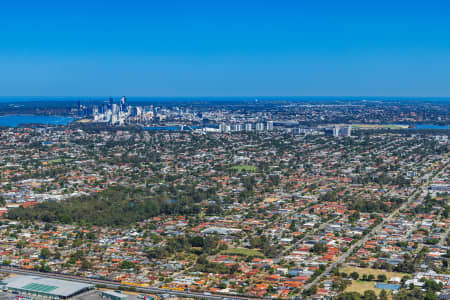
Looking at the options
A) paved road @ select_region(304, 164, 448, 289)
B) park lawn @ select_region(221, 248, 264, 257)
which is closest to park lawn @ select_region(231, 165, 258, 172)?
paved road @ select_region(304, 164, 448, 289)

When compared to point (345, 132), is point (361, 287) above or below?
below

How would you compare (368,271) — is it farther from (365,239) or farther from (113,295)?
(113,295)

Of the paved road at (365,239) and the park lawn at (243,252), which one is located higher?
the paved road at (365,239)

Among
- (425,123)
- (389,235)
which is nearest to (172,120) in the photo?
(425,123)

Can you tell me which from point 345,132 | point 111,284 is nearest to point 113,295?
point 111,284

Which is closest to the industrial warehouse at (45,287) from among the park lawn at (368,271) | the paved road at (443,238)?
the park lawn at (368,271)

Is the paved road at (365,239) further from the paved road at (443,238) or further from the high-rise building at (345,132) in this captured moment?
the high-rise building at (345,132)

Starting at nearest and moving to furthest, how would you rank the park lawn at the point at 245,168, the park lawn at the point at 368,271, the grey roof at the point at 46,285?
the grey roof at the point at 46,285 → the park lawn at the point at 368,271 → the park lawn at the point at 245,168

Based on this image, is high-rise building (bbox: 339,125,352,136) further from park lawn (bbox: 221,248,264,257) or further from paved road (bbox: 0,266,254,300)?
paved road (bbox: 0,266,254,300)
